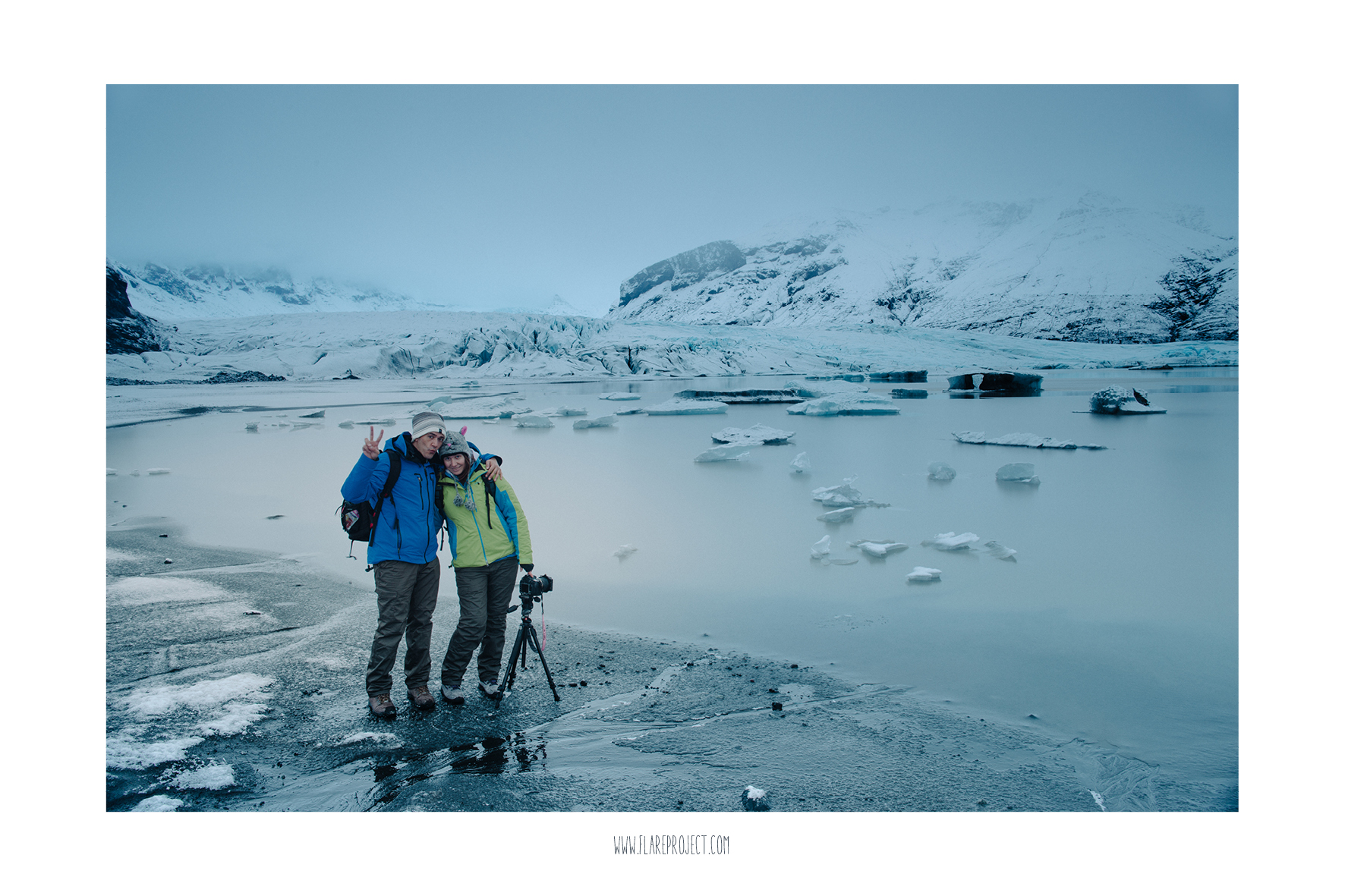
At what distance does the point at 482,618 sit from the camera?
2803mm

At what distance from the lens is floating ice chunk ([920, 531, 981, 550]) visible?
473 centimetres

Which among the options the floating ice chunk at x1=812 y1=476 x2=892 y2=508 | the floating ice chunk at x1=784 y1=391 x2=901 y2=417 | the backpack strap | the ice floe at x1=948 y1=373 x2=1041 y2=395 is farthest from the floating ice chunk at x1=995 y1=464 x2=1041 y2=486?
the ice floe at x1=948 y1=373 x2=1041 y2=395

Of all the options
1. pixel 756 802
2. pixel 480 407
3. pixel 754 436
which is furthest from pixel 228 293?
pixel 756 802

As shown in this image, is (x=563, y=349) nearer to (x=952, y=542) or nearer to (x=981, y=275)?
(x=981, y=275)

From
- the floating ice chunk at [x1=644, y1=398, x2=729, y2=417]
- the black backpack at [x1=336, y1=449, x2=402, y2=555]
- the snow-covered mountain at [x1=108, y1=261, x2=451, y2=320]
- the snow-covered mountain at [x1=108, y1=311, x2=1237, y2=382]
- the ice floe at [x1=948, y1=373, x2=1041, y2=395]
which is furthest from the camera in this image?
the snow-covered mountain at [x1=108, y1=311, x2=1237, y2=382]

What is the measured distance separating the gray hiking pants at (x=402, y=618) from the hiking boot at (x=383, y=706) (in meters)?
0.02

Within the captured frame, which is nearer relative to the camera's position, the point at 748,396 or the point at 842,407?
the point at 842,407

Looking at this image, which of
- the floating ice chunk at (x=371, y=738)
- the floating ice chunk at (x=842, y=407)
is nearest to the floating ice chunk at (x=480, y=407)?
the floating ice chunk at (x=842, y=407)

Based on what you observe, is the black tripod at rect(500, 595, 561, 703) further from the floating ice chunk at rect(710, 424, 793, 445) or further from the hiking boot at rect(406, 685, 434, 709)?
the floating ice chunk at rect(710, 424, 793, 445)

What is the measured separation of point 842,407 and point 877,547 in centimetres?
988

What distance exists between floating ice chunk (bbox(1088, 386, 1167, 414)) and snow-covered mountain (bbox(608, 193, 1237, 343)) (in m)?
1.63

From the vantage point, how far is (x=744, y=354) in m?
30.3

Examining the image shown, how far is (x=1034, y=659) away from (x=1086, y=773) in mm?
795
